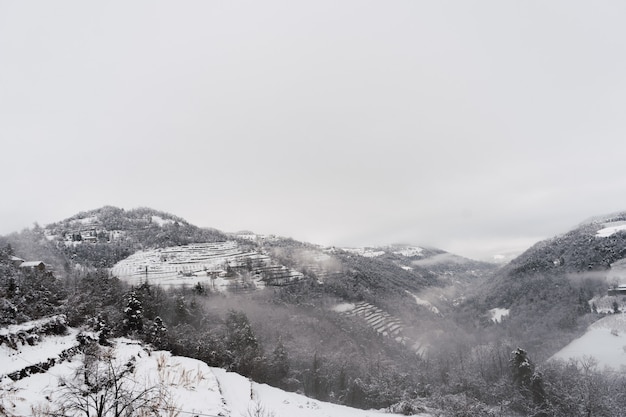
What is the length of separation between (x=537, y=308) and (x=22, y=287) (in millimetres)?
150982

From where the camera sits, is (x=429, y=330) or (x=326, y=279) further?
(x=326, y=279)

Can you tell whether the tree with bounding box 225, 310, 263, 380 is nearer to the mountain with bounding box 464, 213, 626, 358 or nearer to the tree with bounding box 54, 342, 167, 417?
the tree with bounding box 54, 342, 167, 417

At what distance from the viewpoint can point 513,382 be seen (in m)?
48.8

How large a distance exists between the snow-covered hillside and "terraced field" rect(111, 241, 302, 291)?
54883 millimetres

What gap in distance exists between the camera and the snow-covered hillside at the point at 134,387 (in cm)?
1628

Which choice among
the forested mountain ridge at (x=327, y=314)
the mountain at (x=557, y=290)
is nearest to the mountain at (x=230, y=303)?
the forested mountain ridge at (x=327, y=314)

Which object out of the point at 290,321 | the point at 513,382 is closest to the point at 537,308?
the point at 513,382

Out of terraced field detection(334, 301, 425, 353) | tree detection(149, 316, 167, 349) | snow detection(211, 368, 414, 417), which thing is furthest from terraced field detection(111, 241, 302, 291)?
snow detection(211, 368, 414, 417)

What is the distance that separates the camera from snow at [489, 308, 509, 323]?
439ft

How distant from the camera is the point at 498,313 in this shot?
5630 inches

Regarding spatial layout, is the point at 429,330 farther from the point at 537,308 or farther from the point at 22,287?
the point at 22,287

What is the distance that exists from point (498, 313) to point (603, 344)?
64.7m

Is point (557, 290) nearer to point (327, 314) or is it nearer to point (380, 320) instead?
point (380, 320)

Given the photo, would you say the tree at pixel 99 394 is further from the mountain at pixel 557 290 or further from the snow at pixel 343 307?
the mountain at pixel 557 290
